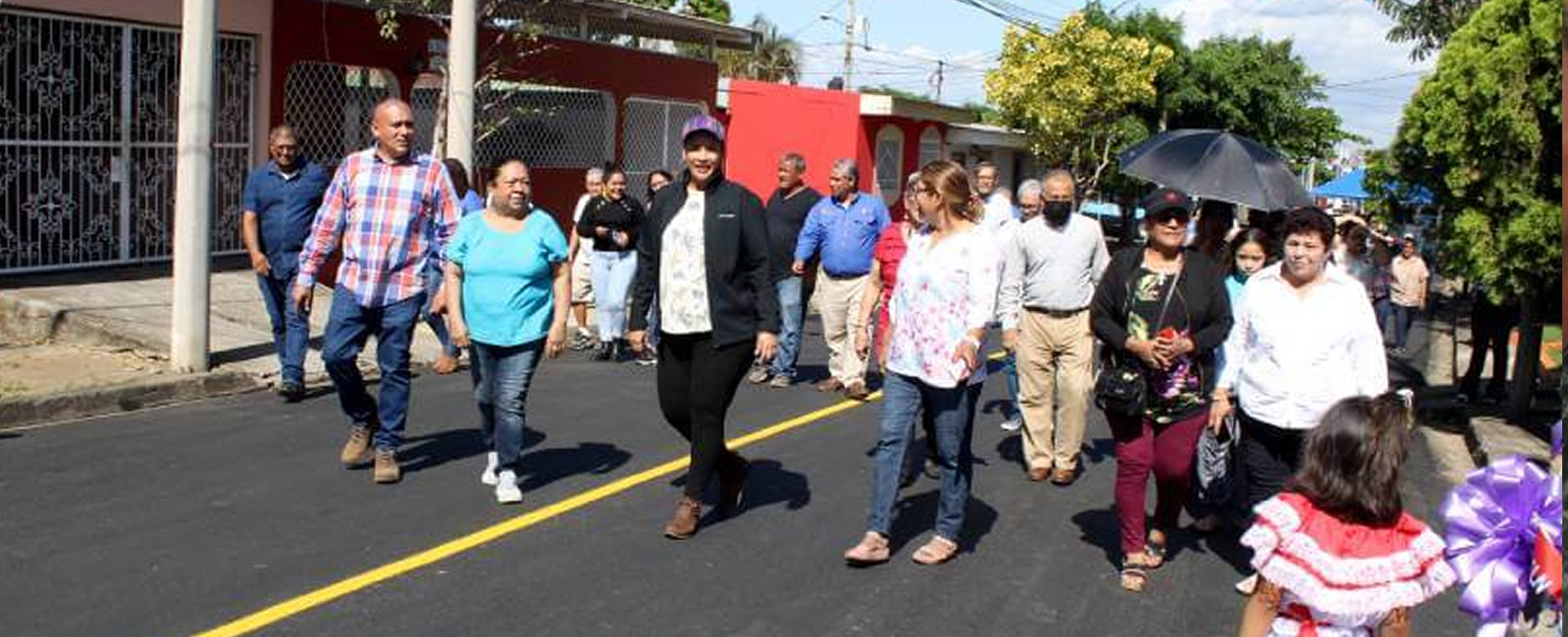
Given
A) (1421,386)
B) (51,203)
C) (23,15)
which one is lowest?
(1421,386)

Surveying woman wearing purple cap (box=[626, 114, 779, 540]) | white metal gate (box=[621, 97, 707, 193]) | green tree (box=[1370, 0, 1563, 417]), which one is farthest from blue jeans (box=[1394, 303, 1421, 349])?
woman wearing purple cap (box=[626, 114, 779, 540])

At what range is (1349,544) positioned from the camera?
11.9ft

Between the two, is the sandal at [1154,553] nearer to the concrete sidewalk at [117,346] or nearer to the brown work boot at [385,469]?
the brown work boot at [385,469]

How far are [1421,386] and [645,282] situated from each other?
10322mm

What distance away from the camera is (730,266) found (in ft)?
20.2

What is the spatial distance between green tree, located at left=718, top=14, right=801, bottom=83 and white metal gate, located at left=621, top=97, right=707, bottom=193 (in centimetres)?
1885

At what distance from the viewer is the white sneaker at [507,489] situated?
259 inches

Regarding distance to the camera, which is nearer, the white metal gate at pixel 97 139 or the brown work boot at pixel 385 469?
the brown work boot at pixel 385 469

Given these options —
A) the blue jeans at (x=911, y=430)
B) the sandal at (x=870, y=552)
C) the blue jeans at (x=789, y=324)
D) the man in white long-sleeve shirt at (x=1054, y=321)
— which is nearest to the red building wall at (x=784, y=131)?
the blue jeans at (x=789, y=324)

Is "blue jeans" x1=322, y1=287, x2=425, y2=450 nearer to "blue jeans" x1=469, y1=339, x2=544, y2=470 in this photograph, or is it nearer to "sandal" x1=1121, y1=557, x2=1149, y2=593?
"blue jeans" x1=469, y1=339, x2=544, y2=470

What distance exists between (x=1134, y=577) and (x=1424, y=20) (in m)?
17.5

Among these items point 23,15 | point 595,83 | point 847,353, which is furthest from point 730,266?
point 595,83

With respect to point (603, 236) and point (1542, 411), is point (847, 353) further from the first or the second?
point (1542, 411)

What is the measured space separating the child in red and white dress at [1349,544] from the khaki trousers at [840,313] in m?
6.64
